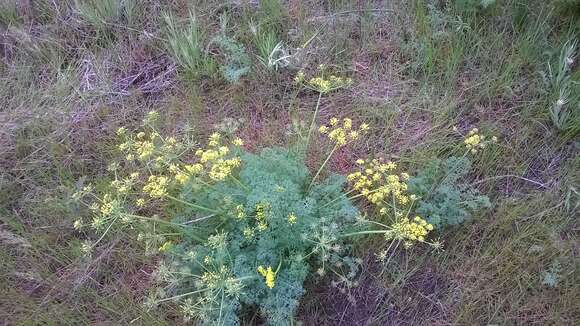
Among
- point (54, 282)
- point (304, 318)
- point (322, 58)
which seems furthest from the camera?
point (322, 58)

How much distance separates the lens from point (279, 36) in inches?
128

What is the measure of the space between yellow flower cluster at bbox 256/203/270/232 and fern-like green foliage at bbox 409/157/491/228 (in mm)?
760

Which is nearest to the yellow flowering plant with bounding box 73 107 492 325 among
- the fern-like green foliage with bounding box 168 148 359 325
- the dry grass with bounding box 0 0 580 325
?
the fern-like green foliage with bounding box 168 148 359 325

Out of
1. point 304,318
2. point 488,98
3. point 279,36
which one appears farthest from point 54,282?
point 488,98

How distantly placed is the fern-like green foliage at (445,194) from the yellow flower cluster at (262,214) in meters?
0.76

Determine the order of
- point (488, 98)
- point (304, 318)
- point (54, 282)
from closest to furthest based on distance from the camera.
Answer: point (304, 318)
point (54, 282)
point (488, 98)

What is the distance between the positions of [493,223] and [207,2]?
2.18m

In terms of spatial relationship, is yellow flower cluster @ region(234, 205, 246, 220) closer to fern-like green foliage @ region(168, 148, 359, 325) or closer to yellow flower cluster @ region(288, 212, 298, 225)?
fern-like green foliage @ region(168, 148, 359, 325)

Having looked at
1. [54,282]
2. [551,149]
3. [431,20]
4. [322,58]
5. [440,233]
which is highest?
[431,20]

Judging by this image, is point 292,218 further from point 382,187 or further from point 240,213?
point 382,187

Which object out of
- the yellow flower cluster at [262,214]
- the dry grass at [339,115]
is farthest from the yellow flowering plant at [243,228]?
the dry grass at [339,115]

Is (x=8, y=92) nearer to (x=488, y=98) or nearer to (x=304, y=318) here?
(x=304, y=318)

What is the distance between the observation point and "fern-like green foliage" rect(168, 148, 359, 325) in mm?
2170

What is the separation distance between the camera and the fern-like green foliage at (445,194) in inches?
98.0
